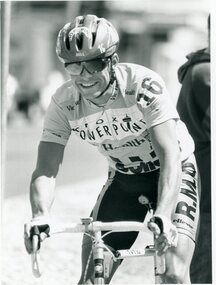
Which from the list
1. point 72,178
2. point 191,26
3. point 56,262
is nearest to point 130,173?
point 56,262

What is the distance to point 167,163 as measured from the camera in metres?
4.16

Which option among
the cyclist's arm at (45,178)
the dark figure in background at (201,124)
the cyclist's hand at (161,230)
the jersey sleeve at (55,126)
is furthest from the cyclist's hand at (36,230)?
the dark figure in background at (201,124)

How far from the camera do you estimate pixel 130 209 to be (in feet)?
15.9

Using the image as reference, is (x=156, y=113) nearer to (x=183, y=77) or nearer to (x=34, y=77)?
(x=183, y=77)

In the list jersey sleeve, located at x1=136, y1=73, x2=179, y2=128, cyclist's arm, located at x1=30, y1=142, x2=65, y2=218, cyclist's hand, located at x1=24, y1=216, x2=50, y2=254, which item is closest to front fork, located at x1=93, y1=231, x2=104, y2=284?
cyclist's hand, located at x1=24, y1=216, x2=50, y2=254

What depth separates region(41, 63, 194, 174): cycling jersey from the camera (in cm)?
433

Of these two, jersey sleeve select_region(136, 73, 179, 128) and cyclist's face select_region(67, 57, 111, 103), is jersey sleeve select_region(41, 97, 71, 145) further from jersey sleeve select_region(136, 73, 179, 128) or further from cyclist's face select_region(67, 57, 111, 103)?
jersey sleeve select_region(136, 73, 179, 128)

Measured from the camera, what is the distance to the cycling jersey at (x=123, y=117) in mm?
4332

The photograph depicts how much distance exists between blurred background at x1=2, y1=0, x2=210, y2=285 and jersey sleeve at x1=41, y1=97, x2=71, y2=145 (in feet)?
7.24

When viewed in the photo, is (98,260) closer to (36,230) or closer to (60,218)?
(36,230)

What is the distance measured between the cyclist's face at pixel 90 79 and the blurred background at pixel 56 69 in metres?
2.65

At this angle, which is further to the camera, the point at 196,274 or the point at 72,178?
the point at 72,178

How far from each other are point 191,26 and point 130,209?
2530cm

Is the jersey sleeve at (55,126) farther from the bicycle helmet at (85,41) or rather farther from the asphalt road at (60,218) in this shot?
the asphalt road at (60,218)
